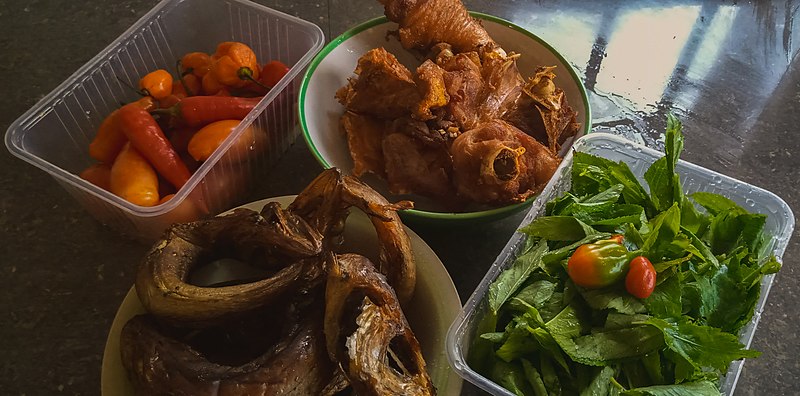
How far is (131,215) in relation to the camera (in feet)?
3.77

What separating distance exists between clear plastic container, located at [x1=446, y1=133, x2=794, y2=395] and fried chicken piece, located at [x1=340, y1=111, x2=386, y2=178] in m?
0.34

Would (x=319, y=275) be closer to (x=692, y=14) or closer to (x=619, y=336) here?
(x=619, y=336)

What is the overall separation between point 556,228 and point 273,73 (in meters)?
0.72

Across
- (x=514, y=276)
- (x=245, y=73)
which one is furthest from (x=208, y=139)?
(x=514, y=276)

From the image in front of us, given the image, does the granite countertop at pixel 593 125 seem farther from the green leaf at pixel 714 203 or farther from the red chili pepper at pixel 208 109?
the green leaf at pixel 714 203

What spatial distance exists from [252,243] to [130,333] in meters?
0.21

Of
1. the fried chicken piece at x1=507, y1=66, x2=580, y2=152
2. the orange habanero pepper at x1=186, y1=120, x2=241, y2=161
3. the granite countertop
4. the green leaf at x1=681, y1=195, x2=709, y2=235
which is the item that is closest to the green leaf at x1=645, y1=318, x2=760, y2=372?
the green leaf at x1=681, y1=195, x2=709, y2=235

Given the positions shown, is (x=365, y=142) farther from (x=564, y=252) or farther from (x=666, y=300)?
(x=666, y=300)

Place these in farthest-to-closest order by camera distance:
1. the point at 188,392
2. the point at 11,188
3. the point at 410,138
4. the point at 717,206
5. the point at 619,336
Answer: the point at 11,188 < the point at 410,138 < the point at 717,206 < the point at 619,336 < the point at 188,392

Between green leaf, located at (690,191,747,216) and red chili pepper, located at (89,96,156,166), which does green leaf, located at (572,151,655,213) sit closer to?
green leaf, located at (690,191,747,216)

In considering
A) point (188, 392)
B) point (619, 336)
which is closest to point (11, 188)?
point (188, 392)

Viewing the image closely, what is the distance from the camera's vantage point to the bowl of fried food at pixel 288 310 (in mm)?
838

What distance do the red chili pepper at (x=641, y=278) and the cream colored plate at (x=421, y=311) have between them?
0.26 metres

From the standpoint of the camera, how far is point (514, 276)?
3.37ft
